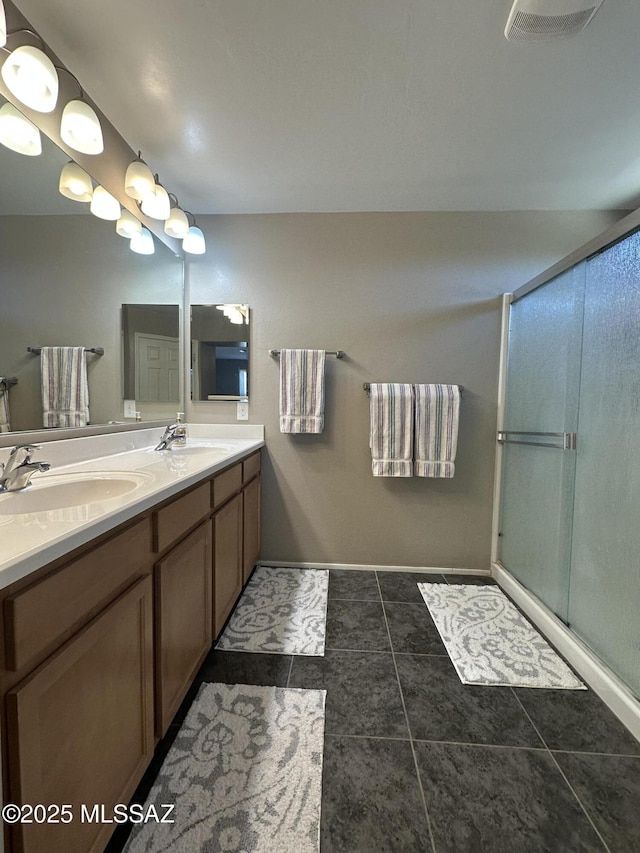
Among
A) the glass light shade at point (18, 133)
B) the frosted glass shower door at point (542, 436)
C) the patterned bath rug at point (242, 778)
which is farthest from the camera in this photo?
the frosted glass shower door at point (542, 436)

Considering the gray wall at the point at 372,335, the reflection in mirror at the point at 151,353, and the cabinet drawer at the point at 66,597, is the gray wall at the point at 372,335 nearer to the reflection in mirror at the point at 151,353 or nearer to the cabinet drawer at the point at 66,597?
the reflection in mirror at the point at 151,353

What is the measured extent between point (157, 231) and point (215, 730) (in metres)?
2.27

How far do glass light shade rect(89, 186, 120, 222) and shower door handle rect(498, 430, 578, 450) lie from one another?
2289 millimetres

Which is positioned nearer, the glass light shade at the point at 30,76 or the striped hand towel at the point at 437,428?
the glass light shade at the point at 30,76

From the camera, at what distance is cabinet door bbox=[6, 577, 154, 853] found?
1.62 ft

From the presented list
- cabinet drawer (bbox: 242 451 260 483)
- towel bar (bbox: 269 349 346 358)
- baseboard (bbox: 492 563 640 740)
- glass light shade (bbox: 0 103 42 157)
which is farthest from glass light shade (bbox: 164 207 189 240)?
baseboard (bbox: 492 563 640 740)

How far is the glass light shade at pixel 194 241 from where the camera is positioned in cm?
181

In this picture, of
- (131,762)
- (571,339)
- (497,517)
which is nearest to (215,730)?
(131,762)

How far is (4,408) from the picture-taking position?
101 centimetres

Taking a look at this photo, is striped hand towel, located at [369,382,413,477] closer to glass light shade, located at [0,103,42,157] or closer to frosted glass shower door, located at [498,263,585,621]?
frosted glass shower door, located at [498,263,585,621]

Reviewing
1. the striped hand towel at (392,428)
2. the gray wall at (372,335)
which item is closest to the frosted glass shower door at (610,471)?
the gray wall at (372,335)

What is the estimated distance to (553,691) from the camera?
120 cm

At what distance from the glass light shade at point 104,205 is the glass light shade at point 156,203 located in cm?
13

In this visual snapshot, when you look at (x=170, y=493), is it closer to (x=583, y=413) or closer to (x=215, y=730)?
(x=215, y=730)
